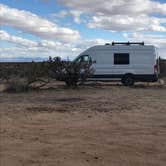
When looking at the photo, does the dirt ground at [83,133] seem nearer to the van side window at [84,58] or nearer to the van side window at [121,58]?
the van side window at [84,58]

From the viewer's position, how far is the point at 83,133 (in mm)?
11234

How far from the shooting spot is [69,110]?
1568 cm

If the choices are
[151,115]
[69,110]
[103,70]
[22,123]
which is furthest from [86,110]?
[103,70]

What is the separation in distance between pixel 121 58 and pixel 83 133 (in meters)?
18.5

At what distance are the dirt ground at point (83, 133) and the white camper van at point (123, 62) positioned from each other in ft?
36.0

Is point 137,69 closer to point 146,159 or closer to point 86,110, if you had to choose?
point 86,110

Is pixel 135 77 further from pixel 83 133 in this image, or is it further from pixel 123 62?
pixel 83 133

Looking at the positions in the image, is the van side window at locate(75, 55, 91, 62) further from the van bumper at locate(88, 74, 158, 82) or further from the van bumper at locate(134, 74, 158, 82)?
the van bumper at locate(134, 74, 158, 82)

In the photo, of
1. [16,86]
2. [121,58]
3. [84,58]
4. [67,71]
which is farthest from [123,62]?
[16,86]

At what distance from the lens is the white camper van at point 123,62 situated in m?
29.2

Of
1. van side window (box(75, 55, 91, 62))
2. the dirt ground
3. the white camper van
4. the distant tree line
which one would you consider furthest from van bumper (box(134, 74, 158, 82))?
the dirt ground

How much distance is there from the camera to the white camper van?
95.7 feet

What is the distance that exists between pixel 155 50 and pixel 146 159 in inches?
826

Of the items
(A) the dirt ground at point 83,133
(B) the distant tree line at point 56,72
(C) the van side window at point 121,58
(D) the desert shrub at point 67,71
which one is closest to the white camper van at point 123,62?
(C) the van side window at point 121,58
